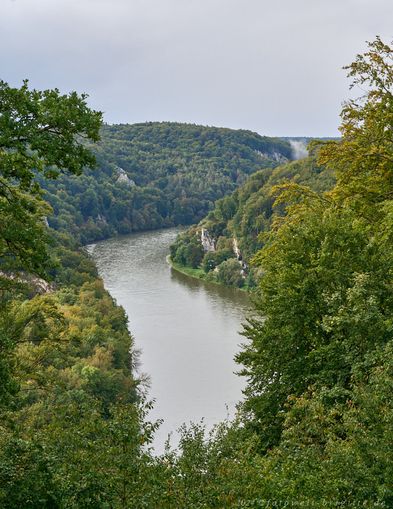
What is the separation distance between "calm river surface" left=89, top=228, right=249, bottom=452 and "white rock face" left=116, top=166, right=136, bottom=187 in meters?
56.4

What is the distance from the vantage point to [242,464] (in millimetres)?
8312

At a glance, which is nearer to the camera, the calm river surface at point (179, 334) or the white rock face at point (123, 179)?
the calm river surface at point (179, 334)

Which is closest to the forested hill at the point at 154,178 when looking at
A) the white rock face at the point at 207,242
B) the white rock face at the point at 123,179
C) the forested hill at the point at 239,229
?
the white rock face at the point at 123,179

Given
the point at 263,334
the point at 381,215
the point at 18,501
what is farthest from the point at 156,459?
the point at 381,215

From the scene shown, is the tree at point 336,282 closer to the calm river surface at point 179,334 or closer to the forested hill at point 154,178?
the calm river surface at point 179,334

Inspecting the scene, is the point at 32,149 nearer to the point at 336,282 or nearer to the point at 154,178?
the point at 336,282

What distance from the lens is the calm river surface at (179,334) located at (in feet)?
110

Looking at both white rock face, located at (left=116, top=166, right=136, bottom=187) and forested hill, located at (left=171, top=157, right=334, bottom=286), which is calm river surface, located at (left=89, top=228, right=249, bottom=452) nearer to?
forested hill, located at (left=171, top=157, right=334, bottom=286)

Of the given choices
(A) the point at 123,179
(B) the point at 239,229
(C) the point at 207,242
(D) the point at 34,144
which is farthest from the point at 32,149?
(A) the point at 123,179

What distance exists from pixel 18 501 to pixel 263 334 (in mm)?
8475

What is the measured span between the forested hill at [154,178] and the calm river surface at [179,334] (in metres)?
27.7

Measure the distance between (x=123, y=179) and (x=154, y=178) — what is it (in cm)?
1329

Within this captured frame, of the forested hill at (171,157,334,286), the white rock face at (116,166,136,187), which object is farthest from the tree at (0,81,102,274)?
the white rock face at (116,166,136,187)

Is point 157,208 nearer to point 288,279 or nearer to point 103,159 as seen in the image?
point 103,159
